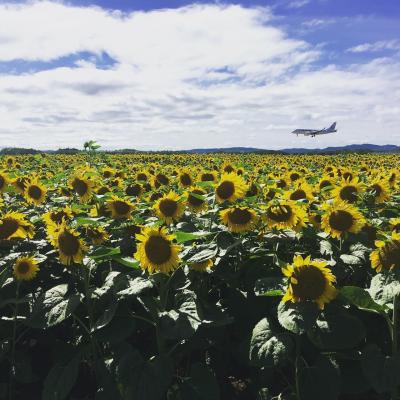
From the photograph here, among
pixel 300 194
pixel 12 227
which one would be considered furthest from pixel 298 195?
pixel 12 227

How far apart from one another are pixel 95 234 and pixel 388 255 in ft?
9.74

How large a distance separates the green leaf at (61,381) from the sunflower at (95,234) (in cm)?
131

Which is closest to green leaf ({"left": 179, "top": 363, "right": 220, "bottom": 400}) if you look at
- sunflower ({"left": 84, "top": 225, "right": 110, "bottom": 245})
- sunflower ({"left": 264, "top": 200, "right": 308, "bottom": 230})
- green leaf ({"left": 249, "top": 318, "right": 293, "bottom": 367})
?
green leaf ({"left": 249, "top": 318, "right": 293, "bottom": 367})

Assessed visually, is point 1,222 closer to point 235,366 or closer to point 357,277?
point 235,366

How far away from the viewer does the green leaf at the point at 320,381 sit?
132 inches

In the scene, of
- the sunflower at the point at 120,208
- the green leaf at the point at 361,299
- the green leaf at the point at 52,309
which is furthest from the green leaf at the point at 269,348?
the sunflower at the point at 120,208

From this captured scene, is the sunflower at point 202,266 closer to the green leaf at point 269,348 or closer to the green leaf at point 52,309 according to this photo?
the green leaf at point 269,348

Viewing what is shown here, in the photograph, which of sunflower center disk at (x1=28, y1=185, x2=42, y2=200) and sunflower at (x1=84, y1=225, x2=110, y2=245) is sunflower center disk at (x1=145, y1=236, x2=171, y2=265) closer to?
sunflower at (x1=84, y1=225, x2=110, y2=245)

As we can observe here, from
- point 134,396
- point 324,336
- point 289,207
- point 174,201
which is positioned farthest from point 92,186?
point 324,336

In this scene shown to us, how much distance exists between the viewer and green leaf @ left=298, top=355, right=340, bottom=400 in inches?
132

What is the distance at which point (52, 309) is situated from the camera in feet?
12.7

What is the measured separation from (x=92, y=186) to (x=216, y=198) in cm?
254

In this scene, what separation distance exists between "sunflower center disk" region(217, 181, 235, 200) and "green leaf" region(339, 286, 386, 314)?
276cm

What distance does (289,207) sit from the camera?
15.8ft
